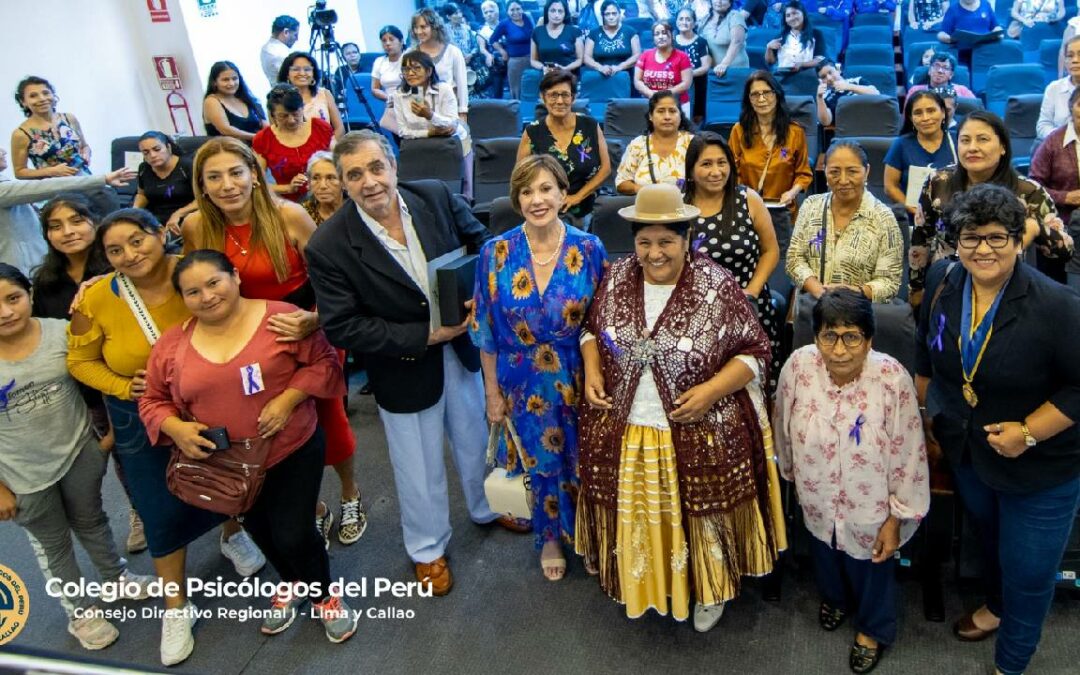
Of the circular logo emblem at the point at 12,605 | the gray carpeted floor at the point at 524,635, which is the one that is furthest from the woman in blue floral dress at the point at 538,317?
the circular logo emblem at the point at 12,605

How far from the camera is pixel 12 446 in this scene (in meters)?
2.34

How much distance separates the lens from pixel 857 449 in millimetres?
2041

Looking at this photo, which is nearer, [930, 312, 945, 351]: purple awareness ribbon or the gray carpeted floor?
[930, 312, 945, 351]: purple awareness ribbon

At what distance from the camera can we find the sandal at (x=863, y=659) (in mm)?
2240

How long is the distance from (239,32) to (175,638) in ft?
21.4

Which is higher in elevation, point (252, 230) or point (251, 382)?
point (252, 230)

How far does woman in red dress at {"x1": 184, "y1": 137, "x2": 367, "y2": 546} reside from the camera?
2367 millimetres

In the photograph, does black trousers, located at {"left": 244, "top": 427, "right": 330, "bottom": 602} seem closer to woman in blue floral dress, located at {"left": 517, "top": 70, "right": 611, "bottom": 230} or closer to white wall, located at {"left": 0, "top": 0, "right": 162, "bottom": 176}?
woman in blue floral dress, located at {"left": 517, "top": 70, "right": 611, "bottom": 230}

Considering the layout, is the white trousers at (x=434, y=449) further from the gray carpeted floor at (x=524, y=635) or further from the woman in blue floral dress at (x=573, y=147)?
the woman in blue floral dress at (x=573, y=147)

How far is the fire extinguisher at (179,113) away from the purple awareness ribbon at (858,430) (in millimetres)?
7044

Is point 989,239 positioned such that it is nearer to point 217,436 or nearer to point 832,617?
point 832,617

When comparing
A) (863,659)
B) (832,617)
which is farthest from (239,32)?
(863,659)

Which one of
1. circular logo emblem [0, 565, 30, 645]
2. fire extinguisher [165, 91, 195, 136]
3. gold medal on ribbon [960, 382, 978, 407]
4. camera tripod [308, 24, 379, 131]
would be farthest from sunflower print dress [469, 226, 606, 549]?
fire extinguisher [165, 91, 195, 136]

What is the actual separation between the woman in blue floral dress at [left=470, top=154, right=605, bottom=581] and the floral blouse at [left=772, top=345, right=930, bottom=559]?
64 centimetres
